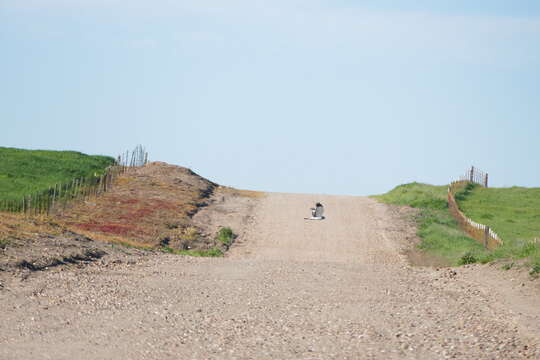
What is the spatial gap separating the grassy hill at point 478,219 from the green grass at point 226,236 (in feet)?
29.1

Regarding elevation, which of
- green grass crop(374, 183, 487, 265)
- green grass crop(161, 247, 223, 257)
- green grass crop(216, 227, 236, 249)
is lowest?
green grass crop(161, 247, 223, 257)

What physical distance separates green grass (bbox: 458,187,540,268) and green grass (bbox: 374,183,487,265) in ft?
6.51

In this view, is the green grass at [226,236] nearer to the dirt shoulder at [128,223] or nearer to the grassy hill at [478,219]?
the dirt shoulder at [128,223]

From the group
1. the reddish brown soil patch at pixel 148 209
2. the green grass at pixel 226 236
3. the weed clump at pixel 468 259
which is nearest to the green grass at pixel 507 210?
the weed clump at pixel 468 259

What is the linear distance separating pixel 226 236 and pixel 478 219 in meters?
18.3

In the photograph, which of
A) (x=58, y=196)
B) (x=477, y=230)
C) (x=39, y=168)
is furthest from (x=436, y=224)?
(x=39, y=168)

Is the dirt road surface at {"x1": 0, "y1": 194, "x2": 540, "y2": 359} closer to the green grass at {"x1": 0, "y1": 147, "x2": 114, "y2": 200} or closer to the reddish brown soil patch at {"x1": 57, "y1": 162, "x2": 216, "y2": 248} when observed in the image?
the reddish brown soil patch at {"x1": 57, "y1": 162, "x2": 216, "y2": 248}

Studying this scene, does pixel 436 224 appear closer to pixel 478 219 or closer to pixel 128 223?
pixel 478 219

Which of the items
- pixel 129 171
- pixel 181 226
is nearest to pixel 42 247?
pixel 181 226

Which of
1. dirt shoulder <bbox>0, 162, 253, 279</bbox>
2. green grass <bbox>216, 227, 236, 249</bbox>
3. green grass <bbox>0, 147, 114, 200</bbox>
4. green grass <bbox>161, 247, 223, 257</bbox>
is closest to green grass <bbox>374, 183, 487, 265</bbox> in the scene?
green grass <bbox>216, 227, 236, 249</bbox>

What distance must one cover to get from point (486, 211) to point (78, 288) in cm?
3810

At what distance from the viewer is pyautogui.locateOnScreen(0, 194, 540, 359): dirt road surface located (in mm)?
12734

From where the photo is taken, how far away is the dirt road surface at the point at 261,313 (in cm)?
1273

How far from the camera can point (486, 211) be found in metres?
51.7
